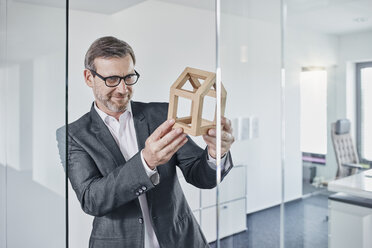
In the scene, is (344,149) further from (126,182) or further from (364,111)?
(126,182)

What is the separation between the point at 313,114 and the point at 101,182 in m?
0.73

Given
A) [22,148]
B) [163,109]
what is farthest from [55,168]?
[163,109]

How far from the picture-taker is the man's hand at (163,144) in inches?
42.7

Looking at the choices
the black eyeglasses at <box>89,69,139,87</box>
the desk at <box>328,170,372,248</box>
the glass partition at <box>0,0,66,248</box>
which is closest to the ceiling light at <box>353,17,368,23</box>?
the desk at <box>328,170,372,248</box>

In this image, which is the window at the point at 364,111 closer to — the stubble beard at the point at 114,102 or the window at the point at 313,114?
the window at the point at 313,114

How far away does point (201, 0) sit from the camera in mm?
1198

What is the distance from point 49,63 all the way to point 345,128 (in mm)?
1040

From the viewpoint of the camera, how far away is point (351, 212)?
3.23ft

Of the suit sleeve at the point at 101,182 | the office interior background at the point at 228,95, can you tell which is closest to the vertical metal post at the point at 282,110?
the office interior background at the point at 228,95

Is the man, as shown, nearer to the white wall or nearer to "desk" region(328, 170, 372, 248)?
the white wall

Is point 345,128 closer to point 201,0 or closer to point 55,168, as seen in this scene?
point 201,0

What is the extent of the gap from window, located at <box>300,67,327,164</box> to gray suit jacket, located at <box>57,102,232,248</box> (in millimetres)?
349

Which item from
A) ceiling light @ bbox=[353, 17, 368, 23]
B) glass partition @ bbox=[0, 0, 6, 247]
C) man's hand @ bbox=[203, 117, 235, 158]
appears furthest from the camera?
glass partition @ bbox=[0, 0, 6, 247]

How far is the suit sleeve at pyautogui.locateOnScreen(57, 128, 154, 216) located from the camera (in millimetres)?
1063
